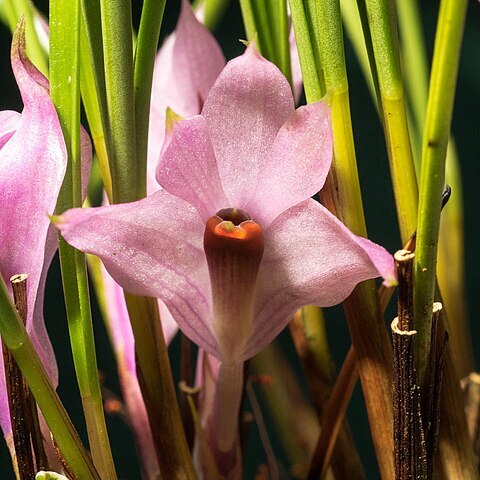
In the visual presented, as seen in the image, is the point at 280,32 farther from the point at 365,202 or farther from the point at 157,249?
the point at 365,202

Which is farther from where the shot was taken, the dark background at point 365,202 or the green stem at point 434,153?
the dark background at point 365,202

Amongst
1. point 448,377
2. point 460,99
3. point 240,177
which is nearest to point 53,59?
point 240,177

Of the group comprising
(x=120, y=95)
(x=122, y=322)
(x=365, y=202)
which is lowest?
(x=365, y=202)

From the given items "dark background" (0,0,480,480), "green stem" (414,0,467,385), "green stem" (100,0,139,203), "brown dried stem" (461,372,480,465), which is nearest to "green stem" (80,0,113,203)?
"green stem" (100,0,139,203)

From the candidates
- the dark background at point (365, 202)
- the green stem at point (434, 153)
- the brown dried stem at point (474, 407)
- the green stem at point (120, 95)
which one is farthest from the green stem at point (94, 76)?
the dark background at point (365, 202)

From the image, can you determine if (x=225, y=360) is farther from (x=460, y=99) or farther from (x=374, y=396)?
(x=460, y=99)

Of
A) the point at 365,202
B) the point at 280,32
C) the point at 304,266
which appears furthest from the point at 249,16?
the point at 365,202

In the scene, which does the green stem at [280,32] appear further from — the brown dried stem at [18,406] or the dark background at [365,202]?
the dark background at [365,202]
